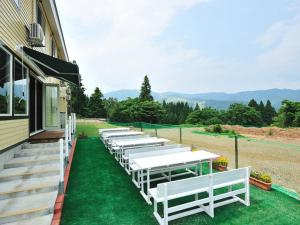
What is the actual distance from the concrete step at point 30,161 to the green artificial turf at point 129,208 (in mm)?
749

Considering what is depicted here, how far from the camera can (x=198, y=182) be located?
11.1ft

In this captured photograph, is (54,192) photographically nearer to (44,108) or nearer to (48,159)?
(48,159)

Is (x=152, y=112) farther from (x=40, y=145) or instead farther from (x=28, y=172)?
(x=28, y=172)

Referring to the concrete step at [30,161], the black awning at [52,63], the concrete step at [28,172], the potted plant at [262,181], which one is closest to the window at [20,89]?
the black awning at [52,63]

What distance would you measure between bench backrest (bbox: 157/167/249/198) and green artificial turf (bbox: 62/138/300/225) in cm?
52

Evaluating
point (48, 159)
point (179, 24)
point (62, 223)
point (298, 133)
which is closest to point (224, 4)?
point (179, 24)

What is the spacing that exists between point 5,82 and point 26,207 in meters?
2.96

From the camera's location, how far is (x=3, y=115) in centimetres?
432

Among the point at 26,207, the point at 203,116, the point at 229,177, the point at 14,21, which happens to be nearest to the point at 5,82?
the point at 14,21

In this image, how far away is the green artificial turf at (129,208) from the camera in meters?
3.29

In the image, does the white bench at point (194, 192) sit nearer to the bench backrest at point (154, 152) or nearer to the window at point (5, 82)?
the bench backrest at point (154, 152)

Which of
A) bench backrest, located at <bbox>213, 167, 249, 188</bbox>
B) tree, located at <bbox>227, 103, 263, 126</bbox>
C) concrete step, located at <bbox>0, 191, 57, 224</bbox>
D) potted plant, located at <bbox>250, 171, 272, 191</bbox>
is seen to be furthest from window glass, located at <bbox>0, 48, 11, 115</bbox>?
tree, located at <bbox>227, 103, 263, 126</bbox>

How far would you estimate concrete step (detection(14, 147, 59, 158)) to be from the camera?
16.9ft

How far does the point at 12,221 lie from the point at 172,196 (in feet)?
8.18
